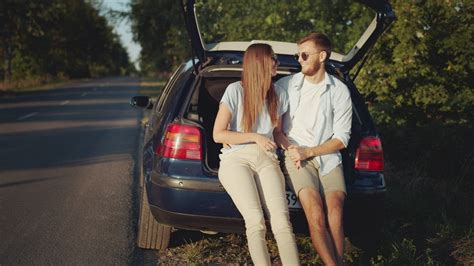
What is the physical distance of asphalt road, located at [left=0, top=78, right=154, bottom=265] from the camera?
14.6 ft

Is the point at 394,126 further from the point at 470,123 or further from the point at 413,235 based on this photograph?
the point at 413,235

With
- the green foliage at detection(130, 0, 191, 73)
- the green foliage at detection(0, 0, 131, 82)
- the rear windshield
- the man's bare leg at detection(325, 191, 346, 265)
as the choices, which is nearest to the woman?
the man's bare leg at detection(325, 191, 346, 265)

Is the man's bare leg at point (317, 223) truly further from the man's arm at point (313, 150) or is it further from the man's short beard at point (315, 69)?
the man's short beard at point (315, 69)

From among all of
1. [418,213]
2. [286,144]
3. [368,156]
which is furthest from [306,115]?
[418,213]

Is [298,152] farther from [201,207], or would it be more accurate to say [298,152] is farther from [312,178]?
[201,207]

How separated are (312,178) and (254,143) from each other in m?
0.47

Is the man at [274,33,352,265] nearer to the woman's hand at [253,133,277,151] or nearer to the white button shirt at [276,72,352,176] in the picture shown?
the white button shirt at [276,72,352,176]

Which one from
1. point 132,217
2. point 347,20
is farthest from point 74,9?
point 132,217

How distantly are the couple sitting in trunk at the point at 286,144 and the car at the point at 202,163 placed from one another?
29cm

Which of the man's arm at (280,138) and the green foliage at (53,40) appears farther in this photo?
the green foliage at (53,40)

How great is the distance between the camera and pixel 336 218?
3.62m

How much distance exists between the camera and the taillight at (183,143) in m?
3.98

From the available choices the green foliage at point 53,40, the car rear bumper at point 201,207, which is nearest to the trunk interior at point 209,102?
the car rear bumper at point 201,207

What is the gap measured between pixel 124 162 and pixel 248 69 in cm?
545
